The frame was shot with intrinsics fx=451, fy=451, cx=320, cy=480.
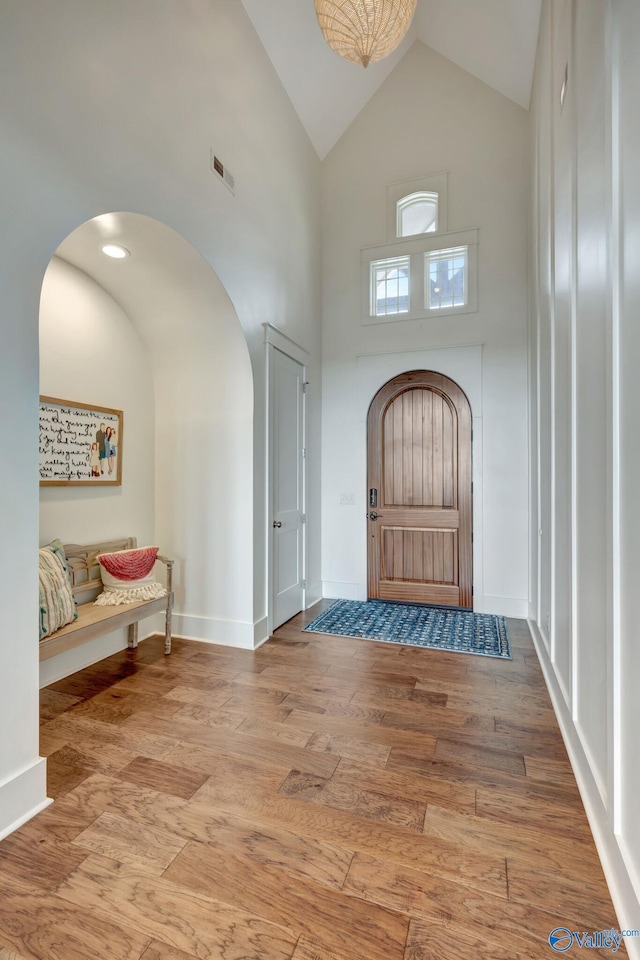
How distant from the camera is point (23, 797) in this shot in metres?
1.77

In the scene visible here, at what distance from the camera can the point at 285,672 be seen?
3.13 metres

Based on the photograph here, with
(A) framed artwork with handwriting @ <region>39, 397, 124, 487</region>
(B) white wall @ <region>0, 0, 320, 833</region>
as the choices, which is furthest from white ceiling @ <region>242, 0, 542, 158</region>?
(A) framed artwork with handwriting @ <region>39, 397, 124, 487</region>

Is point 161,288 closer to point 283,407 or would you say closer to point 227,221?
point 227,221

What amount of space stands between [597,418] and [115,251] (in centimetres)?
283

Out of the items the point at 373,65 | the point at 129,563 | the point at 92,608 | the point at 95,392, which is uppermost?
the point at 373,65

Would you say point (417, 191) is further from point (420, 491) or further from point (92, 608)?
point (92, 608)

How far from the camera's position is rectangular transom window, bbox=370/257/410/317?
4.92m

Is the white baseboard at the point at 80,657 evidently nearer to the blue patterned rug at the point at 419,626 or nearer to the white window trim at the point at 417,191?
the blue patterned rug at the point at 419,626

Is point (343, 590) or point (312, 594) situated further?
point (343, 590)

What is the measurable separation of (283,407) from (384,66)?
3.94m

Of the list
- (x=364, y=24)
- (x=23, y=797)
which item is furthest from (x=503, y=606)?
(x=364, y=24)

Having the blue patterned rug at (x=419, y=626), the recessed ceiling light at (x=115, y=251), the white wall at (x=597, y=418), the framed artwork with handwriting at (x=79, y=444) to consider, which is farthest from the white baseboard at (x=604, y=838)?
the recessed ceiling light at (x=115, y=251)

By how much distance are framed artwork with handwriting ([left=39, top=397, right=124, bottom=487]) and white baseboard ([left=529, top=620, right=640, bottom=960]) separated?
317 cm

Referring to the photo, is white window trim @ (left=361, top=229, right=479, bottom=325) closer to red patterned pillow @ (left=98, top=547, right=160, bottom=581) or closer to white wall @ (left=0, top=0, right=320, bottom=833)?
white wall @ (left=0, top=0, right=320, bottom=833)
